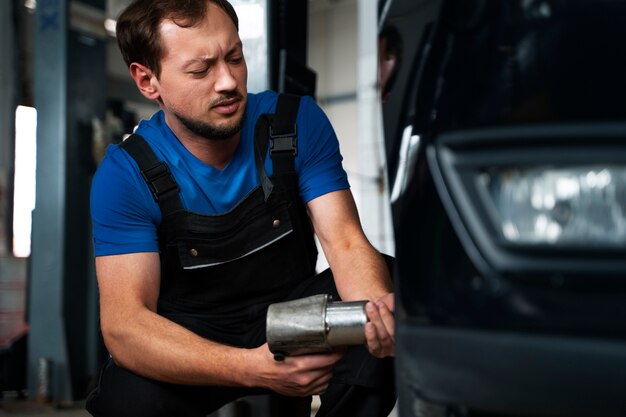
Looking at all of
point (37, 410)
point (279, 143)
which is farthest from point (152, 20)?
point (37, 410)

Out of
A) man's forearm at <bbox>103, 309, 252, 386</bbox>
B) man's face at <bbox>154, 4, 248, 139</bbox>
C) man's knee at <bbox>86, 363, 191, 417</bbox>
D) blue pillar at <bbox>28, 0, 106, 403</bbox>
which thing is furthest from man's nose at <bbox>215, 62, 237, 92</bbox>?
blue pillar at <bbox>28, 0, 106, 403</bbox>

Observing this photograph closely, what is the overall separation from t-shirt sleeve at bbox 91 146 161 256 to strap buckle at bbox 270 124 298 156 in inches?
11.2

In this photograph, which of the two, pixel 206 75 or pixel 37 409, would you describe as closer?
pixel 206 75

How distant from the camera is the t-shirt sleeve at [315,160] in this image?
1.51m

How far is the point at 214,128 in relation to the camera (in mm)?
1457

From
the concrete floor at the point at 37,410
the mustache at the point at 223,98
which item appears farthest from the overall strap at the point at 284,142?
the concrete floor at the point at 37,410

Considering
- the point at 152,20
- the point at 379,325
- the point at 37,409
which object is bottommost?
the point at 37,409

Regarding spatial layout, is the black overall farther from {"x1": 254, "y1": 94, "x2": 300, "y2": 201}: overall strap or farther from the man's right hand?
the man's right hand

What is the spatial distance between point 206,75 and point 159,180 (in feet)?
0.78

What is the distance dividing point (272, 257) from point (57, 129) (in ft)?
7.75

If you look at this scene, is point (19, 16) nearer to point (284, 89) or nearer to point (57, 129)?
point (57, 129)

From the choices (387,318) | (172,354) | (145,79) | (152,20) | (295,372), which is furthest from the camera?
(145,79)

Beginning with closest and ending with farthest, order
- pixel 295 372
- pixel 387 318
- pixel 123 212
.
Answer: pixel 387 318, pixel 295 372, pixel 123 212

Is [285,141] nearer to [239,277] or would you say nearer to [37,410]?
[239,277]
